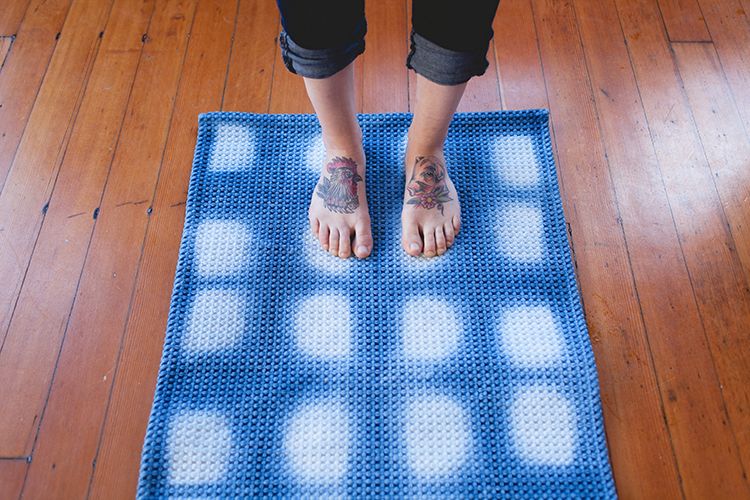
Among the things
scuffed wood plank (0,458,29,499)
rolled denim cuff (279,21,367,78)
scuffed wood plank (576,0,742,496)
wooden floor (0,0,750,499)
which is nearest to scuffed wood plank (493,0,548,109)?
wooden floor (0,0,750,499)

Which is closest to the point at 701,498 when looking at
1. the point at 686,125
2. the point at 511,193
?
the point at 511,193

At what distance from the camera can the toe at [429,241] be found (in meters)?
0.81

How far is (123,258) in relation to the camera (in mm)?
839

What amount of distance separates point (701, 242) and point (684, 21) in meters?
0.55

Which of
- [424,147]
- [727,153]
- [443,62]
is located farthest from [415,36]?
[727,153]

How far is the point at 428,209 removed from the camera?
81 centimetres

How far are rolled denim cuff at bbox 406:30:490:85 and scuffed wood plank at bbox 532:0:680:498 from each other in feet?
1.22

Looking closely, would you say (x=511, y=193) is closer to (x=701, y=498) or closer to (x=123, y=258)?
(x=701, y=498)

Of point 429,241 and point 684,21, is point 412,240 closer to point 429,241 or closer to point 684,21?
point 429,241

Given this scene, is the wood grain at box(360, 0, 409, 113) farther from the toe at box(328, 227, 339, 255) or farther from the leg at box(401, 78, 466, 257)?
the toe at box(328, 227, 339, 255)

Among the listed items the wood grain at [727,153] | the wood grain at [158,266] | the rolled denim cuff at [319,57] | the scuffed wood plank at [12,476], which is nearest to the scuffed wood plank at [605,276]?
the wood grain at [727,153]

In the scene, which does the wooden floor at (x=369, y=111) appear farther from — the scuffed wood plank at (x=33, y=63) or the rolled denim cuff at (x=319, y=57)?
the rolled denim cuff at (x=319, y=57)

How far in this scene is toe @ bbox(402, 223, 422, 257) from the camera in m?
0.80

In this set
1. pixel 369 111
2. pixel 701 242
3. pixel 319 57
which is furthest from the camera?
pixel 369 111
